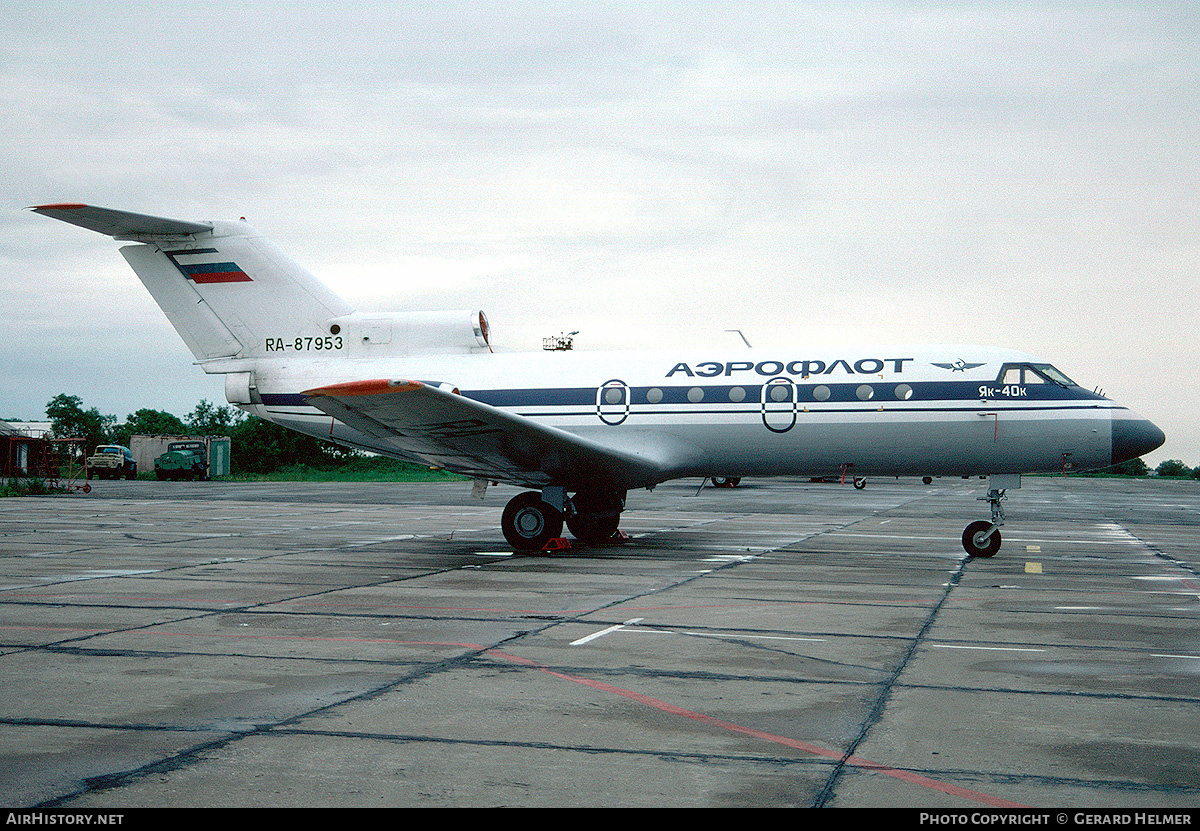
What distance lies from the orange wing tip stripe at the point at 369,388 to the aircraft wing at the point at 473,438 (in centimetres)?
1

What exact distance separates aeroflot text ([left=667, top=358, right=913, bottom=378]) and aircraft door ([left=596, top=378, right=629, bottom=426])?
88 cm

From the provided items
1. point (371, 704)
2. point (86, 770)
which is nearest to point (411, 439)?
point (371, 704)

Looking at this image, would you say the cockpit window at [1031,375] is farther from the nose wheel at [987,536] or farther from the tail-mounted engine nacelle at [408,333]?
the tail-mounted engine nacelle at [408,333]

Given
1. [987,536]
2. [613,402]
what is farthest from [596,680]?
[987,536]

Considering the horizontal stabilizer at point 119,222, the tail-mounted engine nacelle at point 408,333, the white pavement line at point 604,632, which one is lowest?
the white pavement line at point 604,632

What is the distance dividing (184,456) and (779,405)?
48344mm

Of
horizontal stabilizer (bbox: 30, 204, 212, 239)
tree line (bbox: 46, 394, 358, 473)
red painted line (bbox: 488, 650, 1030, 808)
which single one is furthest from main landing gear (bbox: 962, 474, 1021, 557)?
tree line (bbox: 46, 394, 358, 473)

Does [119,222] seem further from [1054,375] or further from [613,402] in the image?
[1054,375]

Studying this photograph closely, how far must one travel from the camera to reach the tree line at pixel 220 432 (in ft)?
273

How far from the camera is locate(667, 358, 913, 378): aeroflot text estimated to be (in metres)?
17.2

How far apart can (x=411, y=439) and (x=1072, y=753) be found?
1228 cm

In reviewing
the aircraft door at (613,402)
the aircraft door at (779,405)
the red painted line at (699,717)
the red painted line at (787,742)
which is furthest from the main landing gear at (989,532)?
the red painted line at (787,742)

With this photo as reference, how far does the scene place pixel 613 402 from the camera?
18016 mm
